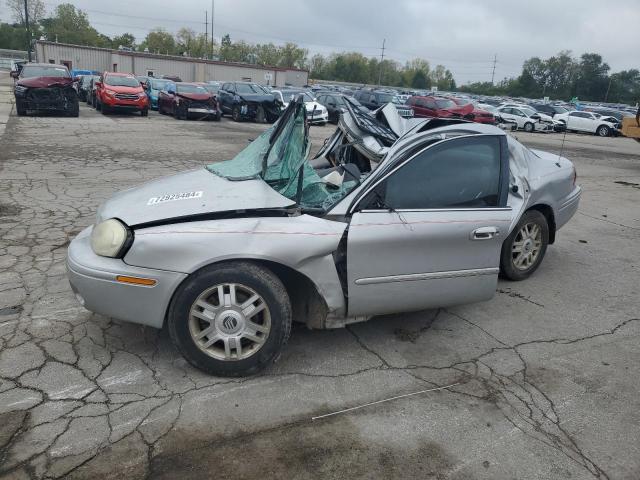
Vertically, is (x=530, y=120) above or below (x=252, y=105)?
above

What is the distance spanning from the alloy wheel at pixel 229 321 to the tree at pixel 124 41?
11360 centimetres

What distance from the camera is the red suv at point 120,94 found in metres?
19.9

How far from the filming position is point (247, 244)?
3.06 m

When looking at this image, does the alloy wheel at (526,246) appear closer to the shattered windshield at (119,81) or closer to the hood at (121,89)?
the hood at (121,89)

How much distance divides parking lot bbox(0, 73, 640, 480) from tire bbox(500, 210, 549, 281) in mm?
141

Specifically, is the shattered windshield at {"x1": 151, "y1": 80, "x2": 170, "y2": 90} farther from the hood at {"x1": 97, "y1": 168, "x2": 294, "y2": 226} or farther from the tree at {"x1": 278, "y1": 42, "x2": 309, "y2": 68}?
the tree at {"x1": 278, "y1": 42, "x2": 309, "y2": 68}

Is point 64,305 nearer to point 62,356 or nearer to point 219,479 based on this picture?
point 62,356

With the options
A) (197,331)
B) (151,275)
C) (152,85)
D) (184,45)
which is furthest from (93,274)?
(184,45)

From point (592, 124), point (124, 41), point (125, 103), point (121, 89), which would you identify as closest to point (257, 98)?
point (125, 103)

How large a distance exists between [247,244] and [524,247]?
3207 mm

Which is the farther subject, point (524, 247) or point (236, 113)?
point (236, 113)

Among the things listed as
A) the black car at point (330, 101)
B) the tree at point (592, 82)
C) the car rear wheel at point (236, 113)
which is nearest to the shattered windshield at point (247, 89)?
the car rear wheel at point (236, 113)

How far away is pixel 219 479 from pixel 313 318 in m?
1.28

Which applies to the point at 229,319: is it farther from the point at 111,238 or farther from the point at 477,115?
the point at 477,115
